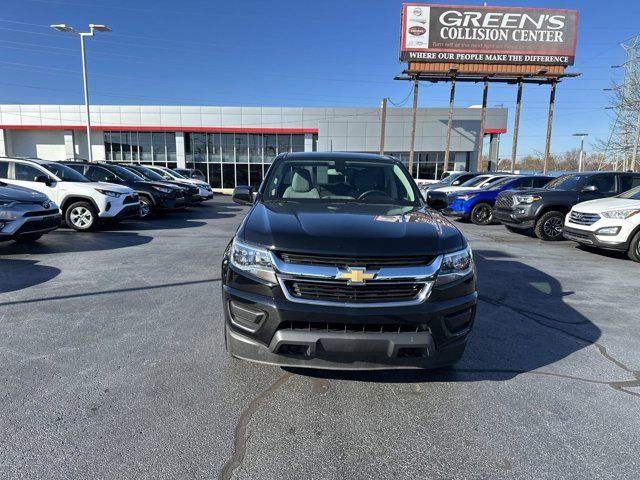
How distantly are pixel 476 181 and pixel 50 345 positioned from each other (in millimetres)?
14250

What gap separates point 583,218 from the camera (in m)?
8.25

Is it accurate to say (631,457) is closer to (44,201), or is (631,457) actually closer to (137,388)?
(137,388)

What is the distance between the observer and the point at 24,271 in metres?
6.10

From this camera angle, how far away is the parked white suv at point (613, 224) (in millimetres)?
7594

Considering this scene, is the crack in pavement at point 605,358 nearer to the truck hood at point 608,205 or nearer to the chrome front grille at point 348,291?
the chrome front grille at point 348,291

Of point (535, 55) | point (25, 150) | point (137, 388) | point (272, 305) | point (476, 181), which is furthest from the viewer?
point (25, 150)

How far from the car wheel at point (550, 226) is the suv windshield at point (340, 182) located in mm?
7325

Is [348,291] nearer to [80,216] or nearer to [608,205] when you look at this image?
[608,205]

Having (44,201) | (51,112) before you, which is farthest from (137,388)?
(51,112)

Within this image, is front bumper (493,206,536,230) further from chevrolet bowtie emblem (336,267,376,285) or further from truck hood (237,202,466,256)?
chevrolet bowtie emblem (336,267,376,285)

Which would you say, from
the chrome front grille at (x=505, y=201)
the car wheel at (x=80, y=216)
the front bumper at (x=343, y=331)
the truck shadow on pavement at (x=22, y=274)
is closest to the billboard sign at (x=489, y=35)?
the chrome front grille at (x=505, y=201)

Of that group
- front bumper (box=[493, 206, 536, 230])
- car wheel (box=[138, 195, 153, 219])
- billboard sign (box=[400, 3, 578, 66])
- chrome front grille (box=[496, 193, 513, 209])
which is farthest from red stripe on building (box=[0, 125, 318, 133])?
front bumper (box=[493, 206, 536, 230])

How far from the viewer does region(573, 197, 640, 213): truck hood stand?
25.2 feet

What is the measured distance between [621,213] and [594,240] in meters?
0.66
